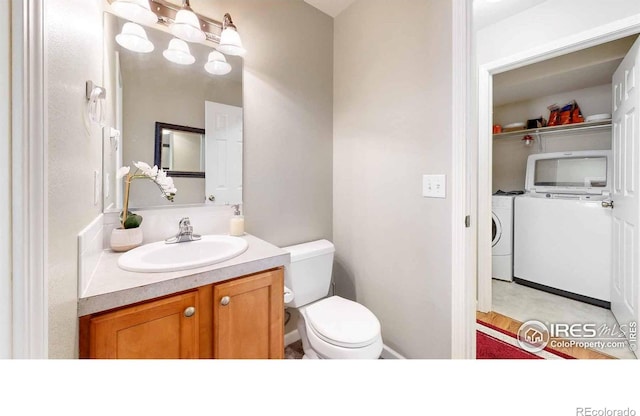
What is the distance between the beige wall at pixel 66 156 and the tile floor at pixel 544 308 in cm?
265

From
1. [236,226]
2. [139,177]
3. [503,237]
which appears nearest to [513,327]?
[503,237]

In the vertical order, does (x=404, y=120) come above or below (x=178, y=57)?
below

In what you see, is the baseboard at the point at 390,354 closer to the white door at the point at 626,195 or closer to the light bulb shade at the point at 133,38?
the white door at the point at 626,195

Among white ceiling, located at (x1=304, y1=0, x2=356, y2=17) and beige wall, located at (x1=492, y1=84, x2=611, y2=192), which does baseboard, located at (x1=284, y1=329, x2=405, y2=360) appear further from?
beige wall, located at (x1=492, y1=84, x2=611, y2=192)

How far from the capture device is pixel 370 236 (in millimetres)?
1582

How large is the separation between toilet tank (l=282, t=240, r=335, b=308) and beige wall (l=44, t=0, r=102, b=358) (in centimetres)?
91

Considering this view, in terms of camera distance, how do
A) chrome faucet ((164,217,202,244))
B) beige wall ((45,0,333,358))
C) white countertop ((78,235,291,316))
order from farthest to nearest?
chrome faucet ((164,217,202,244)) → white countertop ((78,235,291,316)) → beige wall ((45,0,333,358))

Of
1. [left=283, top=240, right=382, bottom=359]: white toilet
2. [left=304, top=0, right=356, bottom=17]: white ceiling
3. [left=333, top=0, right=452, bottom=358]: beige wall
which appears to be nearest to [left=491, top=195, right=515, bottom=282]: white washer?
[left=333, top=0, right=452, bottom=358]: beige wall

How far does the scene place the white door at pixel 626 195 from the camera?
56.4 inches

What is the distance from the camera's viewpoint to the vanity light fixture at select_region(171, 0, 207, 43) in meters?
1.11
